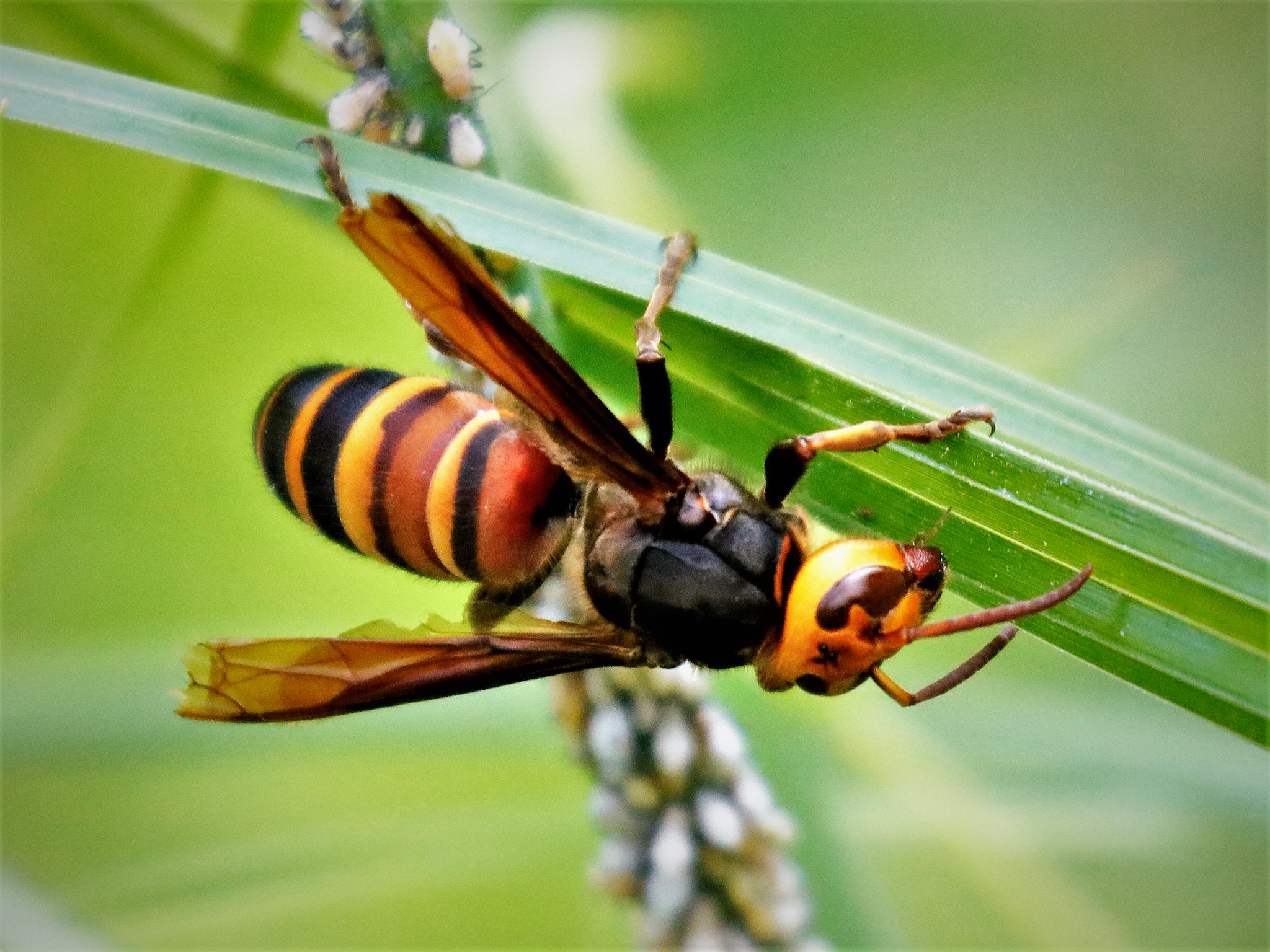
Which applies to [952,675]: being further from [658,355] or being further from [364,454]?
[364,454]

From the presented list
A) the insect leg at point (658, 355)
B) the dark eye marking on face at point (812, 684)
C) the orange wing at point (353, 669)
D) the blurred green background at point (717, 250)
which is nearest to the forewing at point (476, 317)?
the insect leg at point (658, 355)

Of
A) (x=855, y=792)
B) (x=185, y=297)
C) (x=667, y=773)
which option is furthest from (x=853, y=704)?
(x=185, y=297)

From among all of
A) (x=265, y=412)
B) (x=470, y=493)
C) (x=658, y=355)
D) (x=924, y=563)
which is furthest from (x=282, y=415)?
(x=924, y=563)

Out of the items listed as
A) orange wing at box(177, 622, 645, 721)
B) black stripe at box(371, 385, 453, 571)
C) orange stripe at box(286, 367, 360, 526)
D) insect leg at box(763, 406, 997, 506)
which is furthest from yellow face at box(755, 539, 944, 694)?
orange stripe at box(286, 367, 360, 526)

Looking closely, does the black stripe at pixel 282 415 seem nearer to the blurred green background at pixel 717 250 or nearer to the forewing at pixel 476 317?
the forewing at pixel 476 317

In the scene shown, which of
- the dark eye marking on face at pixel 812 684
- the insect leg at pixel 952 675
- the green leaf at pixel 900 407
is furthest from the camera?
the dark eye marking on face at pixel 812 684
